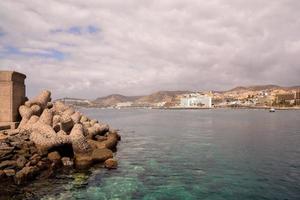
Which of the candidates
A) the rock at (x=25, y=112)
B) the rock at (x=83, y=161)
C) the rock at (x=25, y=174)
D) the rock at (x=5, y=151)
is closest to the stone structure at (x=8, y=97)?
the rock at (x=25, y=112)

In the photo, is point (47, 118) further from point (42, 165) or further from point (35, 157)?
point (42, 165)

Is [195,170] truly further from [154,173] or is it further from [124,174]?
[124,174]

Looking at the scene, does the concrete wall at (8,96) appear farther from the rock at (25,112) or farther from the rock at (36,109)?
the rock at (36,109)

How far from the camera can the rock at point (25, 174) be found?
57.5 ft

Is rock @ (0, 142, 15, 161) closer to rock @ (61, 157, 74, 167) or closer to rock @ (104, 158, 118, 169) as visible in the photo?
rock @ (61, 157, 74, 167)

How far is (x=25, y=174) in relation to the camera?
1780cm

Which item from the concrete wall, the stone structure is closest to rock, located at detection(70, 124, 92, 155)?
the stone structure

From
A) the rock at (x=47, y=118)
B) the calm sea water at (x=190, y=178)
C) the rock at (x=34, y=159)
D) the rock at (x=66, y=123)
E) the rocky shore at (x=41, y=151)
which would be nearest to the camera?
the calm sea water at (x=190, y=178)

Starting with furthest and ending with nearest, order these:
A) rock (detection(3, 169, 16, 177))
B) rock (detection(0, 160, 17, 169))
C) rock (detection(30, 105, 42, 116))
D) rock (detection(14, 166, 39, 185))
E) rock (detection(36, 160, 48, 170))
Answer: rock (detection(30, 105, 42, 116)), rock (detection(36, 160, 48, 170)), rock (detection(0, 160, 17, 169)), rock (detection(3, 169, 16, 177)), rock (detection(14, 166, 39, 185))

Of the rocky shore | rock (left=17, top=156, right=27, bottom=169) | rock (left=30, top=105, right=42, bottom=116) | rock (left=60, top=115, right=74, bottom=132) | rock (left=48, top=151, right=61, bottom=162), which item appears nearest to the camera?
the rocky shore

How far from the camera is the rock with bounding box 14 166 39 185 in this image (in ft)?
57.5

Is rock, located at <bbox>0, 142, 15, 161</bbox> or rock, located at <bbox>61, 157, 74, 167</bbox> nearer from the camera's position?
rock, located at <bbox>0, 142, 15, 161</bbox>

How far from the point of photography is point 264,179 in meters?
19.1

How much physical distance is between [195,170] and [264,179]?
4.63 m
